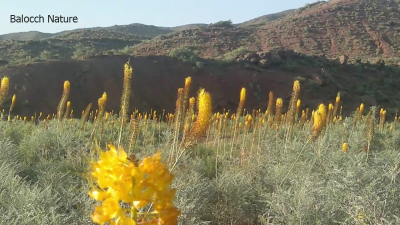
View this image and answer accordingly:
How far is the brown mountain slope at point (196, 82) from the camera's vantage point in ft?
66.8

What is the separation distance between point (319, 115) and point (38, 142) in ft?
10.7

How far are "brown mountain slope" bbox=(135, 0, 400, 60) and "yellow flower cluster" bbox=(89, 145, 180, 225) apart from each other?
31.5m

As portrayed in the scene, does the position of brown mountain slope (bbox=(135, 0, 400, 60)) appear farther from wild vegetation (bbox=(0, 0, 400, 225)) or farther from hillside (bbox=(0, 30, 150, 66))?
hillside (bbox=(0, 30, 150, 66))

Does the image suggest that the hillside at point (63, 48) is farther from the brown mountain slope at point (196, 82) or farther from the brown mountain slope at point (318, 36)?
the brown mountain slope at point (318, 36)

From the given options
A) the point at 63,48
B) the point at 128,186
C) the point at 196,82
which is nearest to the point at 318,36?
the point at 196,82

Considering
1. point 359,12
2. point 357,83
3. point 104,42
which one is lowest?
point 357,83

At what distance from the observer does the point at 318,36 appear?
39.9 meters

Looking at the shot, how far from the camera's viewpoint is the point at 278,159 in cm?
463

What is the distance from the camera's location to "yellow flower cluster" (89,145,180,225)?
1146 mm

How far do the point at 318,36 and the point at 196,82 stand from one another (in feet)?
66.7

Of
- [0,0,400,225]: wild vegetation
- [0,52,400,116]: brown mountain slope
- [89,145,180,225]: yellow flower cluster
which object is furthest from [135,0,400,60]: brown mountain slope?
[89,145,180,225]: yellow flower cluster

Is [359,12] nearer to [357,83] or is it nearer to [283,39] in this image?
[283,39]

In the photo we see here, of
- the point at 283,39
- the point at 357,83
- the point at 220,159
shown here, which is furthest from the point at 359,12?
the point at 220,159

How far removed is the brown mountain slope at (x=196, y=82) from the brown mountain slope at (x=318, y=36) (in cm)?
831
